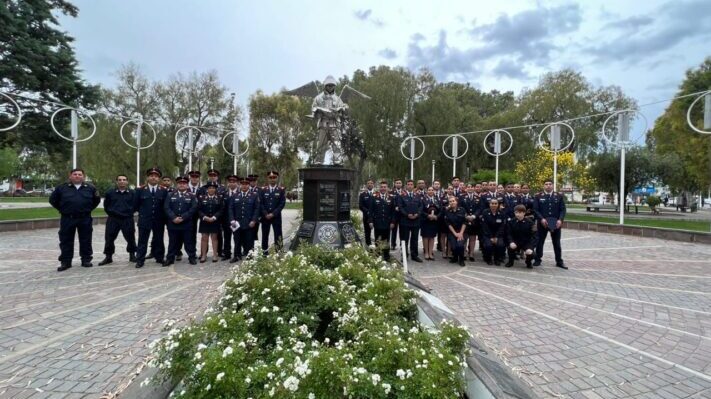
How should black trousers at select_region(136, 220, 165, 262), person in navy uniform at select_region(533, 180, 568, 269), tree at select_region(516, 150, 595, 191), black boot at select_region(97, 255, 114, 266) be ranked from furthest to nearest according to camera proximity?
1. tree at select_region(516, 150, 595, 191)
2. person in navy uniform at select_region(533, 180, 568, 269)
3. black boot at select_region(97, 255, 114, 266)
4. black trousers at select_region(136, 220, 165, 262)

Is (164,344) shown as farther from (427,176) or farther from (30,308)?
(427,176)

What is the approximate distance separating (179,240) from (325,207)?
11.0 ft

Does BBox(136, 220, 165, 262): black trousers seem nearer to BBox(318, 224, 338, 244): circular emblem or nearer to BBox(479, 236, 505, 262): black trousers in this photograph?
BBox(318, 224, 338, 244): circular emblem

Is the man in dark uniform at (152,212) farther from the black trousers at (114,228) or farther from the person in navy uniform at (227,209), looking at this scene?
the person in navy uniform at (227,209)

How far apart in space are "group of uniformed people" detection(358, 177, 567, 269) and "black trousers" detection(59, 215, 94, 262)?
5988 millimetres

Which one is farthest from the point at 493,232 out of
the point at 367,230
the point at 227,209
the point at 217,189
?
the point at 217,189

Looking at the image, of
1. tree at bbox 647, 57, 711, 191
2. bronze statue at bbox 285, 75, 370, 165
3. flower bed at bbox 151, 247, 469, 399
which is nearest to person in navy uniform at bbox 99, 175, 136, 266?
bronze statue at bbox 285, 75, 370, 165

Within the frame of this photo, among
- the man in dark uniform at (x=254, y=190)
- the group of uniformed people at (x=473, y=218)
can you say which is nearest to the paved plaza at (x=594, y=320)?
the group of uniformed people at (x=473, y=218)

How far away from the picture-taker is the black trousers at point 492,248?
28.5 feet

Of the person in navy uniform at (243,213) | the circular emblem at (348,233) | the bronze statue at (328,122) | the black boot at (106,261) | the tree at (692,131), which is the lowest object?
the black boot at (106,261)

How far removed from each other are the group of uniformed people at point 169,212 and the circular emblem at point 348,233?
4.59 ft

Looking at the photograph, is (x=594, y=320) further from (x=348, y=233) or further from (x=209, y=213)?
(x=209, y=213)

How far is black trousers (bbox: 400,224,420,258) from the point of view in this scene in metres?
9.11

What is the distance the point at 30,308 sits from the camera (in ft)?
16.7
